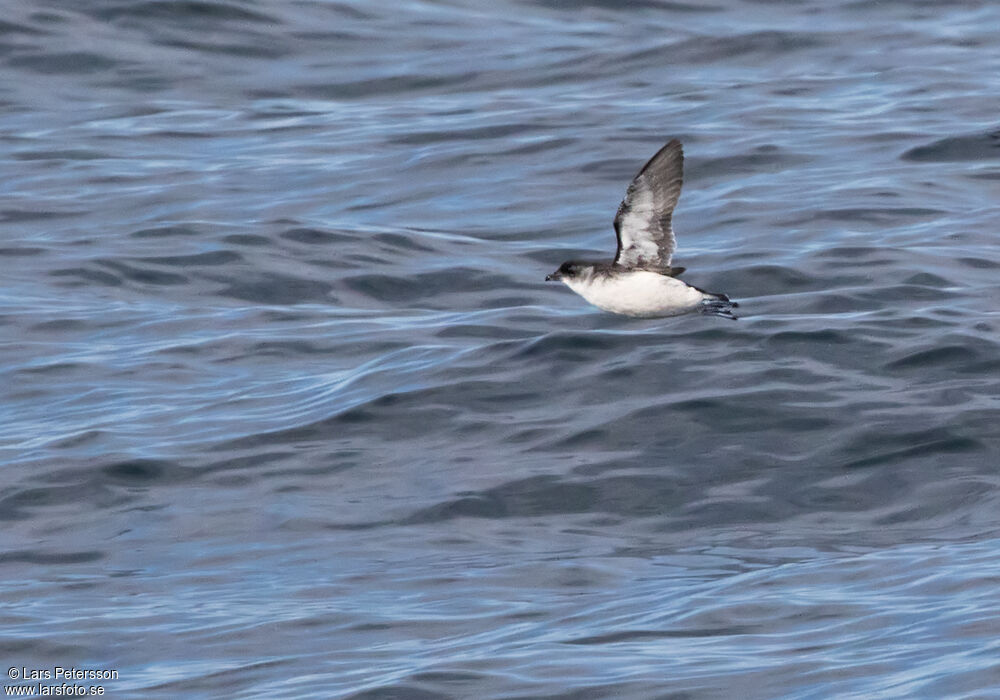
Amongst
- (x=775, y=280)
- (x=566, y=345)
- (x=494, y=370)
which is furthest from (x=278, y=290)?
(x=775, y=280)

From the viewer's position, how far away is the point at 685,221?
1805cm

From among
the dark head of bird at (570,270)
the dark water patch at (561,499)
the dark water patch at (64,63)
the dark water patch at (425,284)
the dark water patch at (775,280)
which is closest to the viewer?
the dark water patch at (561,499)

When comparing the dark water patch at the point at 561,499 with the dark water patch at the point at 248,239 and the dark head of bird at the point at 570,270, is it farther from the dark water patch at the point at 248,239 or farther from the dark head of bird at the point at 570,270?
the dark water patch at the point at 248,239

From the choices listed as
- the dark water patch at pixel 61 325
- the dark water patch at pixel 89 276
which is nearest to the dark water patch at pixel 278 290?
the dark water patch at pixel 89 276

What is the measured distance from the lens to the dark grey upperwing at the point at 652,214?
1249cm

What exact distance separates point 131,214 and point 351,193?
8.01ft

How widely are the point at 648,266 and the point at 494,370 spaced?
5.76 feet

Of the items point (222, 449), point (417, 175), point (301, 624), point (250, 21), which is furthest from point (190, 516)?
point (250, 21)

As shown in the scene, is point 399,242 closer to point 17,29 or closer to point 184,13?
point 184,13

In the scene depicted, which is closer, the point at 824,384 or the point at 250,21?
the point at 824,384

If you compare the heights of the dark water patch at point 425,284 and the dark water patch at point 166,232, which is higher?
the dark water patch at point 166,232

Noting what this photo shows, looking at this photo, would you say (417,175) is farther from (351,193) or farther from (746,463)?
(746,463)

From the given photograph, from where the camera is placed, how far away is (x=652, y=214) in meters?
12.8

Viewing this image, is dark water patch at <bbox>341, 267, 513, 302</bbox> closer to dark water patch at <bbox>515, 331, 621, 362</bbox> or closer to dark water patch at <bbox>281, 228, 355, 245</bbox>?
dark water patch at <bbox>281, 228, 355, 245</bbox>
